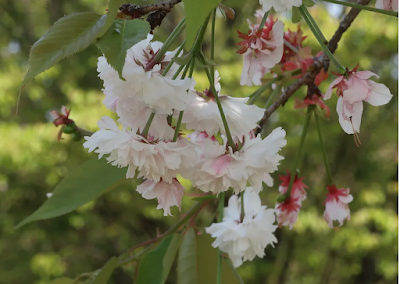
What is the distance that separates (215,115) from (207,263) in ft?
0.88

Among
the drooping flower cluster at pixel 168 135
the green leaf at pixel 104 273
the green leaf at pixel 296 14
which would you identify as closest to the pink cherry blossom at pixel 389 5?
the green leaf at pixel 296 14

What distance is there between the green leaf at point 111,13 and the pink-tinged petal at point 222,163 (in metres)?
0.13

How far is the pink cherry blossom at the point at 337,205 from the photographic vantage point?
1.93 feet

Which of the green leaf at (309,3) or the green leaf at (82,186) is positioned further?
the green leaf at (82,186)

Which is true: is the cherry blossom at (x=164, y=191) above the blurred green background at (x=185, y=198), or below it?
above

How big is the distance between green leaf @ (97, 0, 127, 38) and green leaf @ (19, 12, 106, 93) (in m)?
0.01

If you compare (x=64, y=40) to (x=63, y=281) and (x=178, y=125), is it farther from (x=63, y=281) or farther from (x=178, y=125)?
(x=63, y=281)

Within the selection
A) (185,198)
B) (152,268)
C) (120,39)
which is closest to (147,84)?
(120,39)

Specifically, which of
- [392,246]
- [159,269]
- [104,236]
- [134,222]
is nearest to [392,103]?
[392,246]

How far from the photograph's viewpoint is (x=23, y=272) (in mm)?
3199

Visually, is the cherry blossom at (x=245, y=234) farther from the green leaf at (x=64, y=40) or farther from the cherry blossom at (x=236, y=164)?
the green leaf at (x=64, y=40)

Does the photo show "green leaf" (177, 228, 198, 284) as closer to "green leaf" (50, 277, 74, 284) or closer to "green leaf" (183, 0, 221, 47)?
"green leaf" (50, 277, 74, 284)

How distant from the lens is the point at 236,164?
330 millimetres

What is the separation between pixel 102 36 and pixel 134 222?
3.47 meters
